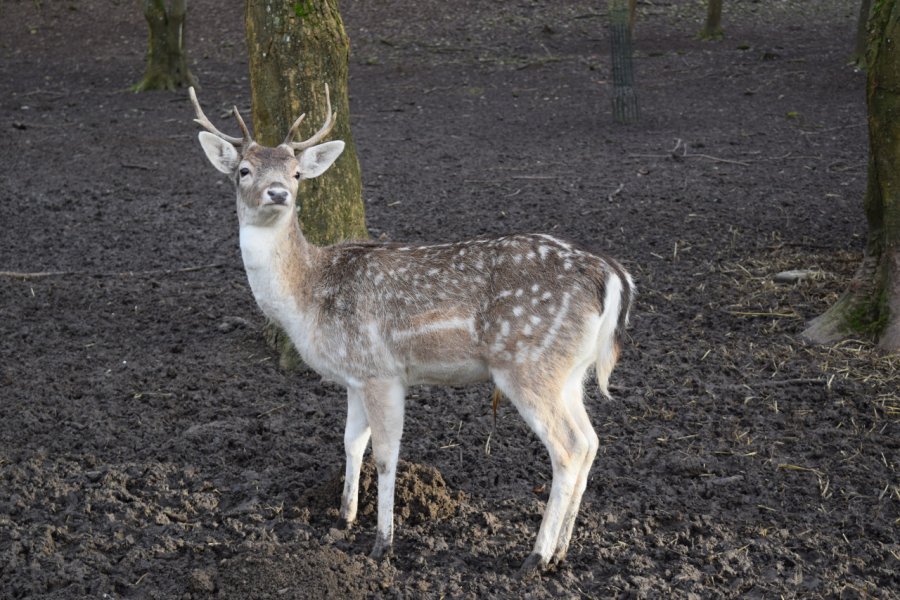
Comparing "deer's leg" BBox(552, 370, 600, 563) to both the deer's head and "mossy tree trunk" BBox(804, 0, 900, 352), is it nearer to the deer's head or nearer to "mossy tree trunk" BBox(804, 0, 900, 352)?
the deer's head

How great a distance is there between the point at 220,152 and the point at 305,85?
4.88 feet

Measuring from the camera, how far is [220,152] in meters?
4.49

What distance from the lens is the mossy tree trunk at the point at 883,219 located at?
5633 mm

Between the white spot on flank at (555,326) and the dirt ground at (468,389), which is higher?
the white spot on flank at (555,326)

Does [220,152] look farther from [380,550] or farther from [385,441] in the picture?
[380,550]

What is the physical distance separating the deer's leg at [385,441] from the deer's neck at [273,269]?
0.53m

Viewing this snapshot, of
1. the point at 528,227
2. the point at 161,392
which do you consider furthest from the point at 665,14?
the point at 161,392

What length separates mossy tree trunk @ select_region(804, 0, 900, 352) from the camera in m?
5.63

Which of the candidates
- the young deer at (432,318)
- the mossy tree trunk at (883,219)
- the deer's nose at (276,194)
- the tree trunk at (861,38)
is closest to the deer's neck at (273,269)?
the young deer at (432,318)

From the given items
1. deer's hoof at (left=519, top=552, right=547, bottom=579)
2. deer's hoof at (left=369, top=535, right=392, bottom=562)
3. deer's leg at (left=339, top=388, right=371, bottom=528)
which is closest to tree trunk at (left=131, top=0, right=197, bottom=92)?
deer's leg at (left=339, top=388, right=371, bottom=528)

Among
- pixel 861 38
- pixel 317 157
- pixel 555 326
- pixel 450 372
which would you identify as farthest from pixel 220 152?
pixel 861 38

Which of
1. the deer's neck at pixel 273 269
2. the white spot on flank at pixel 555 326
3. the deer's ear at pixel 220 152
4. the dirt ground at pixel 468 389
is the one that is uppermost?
the deer's ear at pixel 220 152

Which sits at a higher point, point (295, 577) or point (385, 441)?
point (385, 441)

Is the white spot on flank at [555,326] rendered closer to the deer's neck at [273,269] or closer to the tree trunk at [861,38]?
the deer's neck at [273,269]
